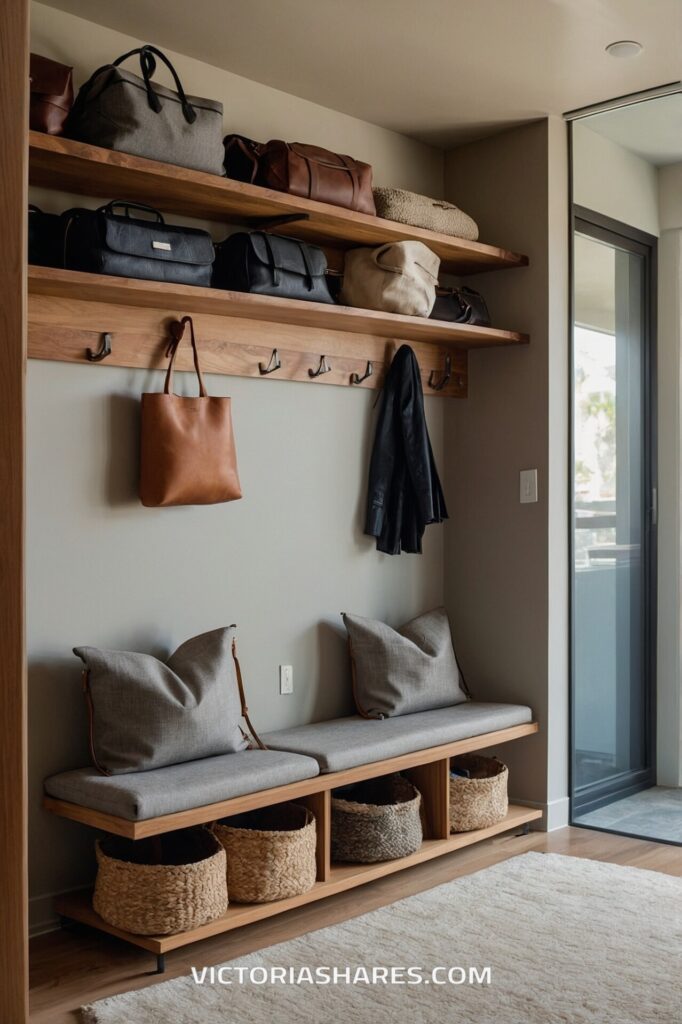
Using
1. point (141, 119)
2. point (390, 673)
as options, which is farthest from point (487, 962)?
point (141, 119)

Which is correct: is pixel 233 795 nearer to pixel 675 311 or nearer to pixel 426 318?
pixel 426 318

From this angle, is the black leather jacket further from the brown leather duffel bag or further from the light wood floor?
the light wood floor

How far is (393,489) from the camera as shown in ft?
13.0

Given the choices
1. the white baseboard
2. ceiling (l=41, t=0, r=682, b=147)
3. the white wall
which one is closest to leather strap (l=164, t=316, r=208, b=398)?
ceiling (l=41, t=0, r=682, b=147)

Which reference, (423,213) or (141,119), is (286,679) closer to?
→ (423,213)

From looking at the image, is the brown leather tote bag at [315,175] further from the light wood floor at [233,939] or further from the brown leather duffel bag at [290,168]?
the light wood floor at [233,939]

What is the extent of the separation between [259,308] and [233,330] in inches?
8.1

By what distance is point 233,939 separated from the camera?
292 cm

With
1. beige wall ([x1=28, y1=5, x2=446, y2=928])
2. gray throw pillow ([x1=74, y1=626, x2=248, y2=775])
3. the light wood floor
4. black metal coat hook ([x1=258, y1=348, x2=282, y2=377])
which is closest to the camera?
the light wood floor

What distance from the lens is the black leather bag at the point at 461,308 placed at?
12.7ft

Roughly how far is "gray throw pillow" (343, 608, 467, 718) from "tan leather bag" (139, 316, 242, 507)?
2.61 ft

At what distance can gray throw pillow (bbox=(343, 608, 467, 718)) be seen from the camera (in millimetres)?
3713

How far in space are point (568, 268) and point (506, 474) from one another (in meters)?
0.80

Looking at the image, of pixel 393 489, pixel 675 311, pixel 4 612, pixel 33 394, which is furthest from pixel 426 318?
pixel 4 612
